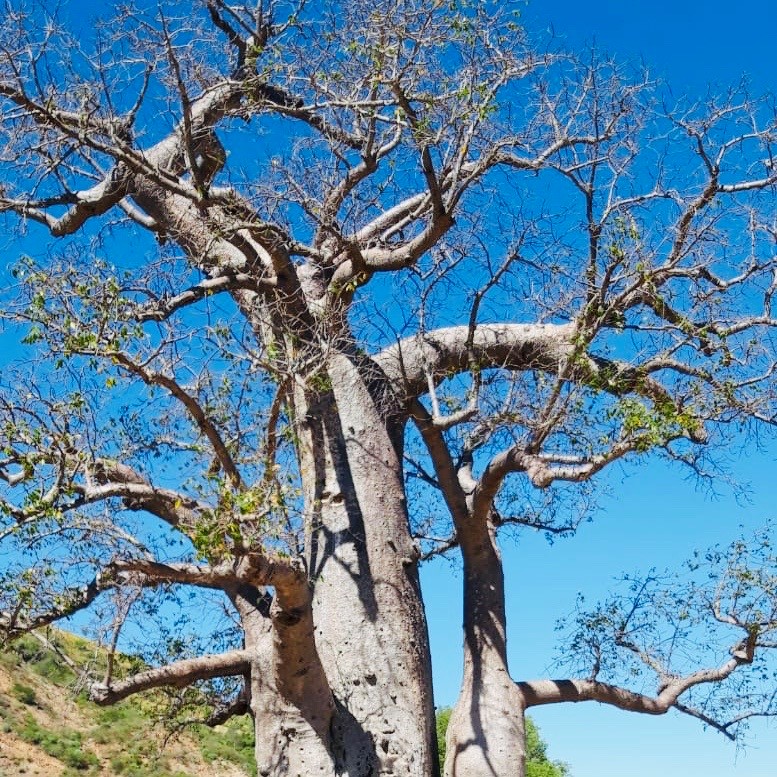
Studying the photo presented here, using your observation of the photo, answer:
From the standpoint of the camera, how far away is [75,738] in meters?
17.2

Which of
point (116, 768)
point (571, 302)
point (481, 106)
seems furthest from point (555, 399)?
point (116, 768)

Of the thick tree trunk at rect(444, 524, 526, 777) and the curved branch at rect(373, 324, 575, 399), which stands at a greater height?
the curved branch at rect(373, 324, 575, 399)

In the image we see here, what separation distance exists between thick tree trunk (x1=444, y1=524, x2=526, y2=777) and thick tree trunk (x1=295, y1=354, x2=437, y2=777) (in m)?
0.56

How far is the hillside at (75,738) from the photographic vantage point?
15.8 metres

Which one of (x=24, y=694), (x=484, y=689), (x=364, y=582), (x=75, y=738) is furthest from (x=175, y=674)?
(x=24, y=694)

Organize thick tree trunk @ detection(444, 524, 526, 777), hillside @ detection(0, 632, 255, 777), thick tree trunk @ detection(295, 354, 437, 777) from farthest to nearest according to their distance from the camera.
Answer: hillside @ detection(0, 632, 255, 777), thick tree trunk @ detection(444, 524, 526, 777), thick tree trunk @ detection(295, 354, 437, 777)

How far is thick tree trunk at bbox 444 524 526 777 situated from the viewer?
527cm

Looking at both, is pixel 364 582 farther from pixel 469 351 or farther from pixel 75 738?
pixel 75 738

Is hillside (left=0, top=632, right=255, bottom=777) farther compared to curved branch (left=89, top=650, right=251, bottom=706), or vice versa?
hillside (left=0, top=632, right=255, bottom=777)

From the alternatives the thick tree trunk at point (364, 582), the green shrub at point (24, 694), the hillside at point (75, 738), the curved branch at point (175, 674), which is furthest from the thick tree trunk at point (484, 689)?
the green shrub at point (24, 694)

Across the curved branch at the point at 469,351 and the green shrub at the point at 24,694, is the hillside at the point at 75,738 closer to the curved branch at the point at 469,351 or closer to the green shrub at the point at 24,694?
the green shrub at the point at 24,694

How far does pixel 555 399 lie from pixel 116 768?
1442 centimetres

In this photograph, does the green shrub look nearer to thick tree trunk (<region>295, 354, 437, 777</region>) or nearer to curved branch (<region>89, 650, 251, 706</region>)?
curved branch (<region>89, 650, 251, 706</region>)

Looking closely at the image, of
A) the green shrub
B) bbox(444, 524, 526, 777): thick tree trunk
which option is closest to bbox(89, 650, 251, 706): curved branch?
bbox(444, 524, 526, 777): thick tree trunk
